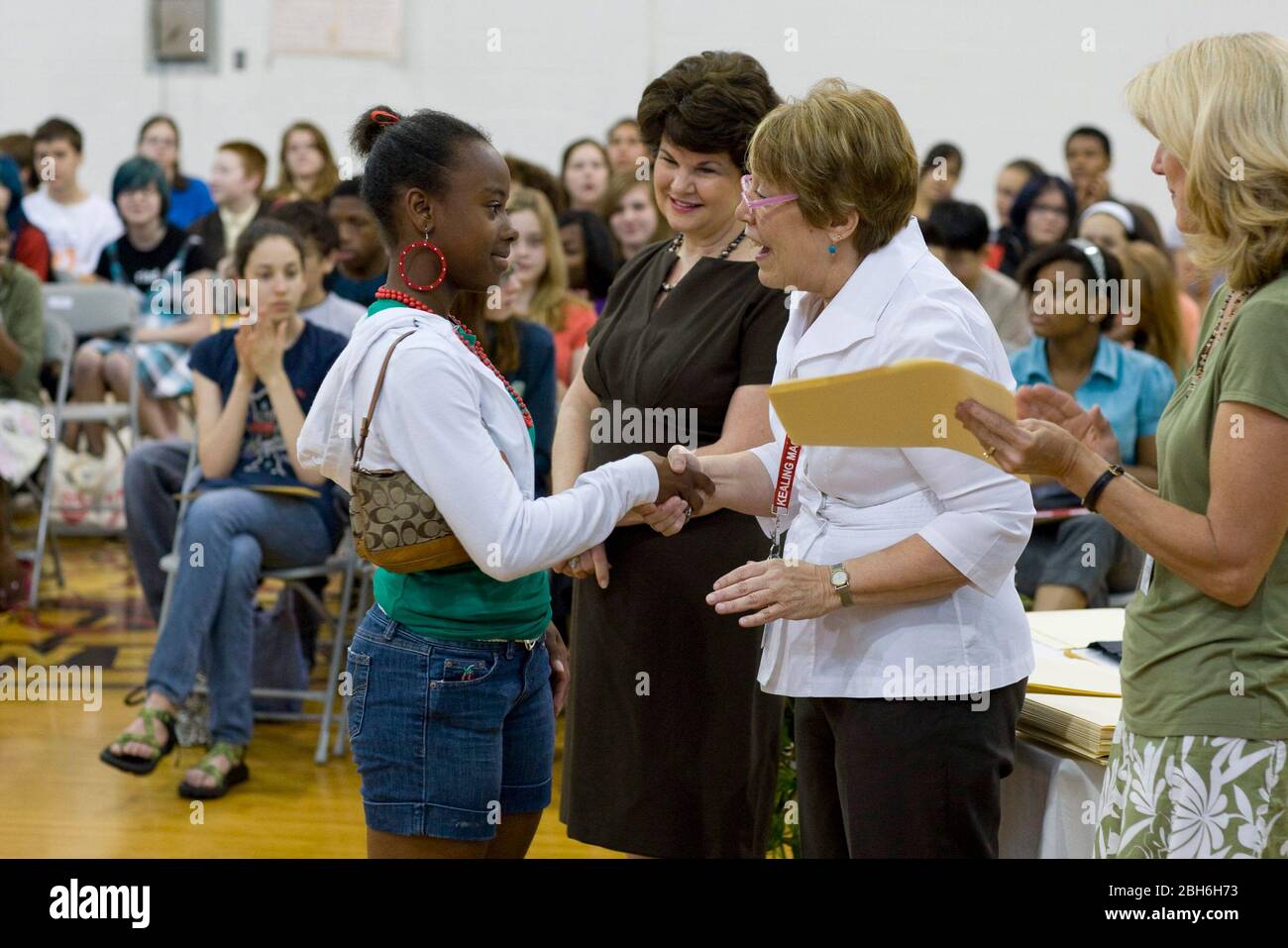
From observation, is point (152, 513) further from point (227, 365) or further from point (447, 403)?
point (447, 403)

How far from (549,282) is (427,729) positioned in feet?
10.6

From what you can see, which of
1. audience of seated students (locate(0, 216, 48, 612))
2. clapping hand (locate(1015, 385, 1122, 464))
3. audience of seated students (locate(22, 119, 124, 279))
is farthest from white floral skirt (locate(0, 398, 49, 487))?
clapping hand (locate(1015, 385, 1122, 464))

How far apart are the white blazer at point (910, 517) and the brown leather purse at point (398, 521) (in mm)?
472

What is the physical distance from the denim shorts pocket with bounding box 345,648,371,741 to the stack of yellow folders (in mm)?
978

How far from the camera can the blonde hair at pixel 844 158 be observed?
71.6 inches

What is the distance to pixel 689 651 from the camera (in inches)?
95.0

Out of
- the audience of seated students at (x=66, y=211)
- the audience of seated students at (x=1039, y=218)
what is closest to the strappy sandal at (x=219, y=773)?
the audience of seated students at (x=1039, y=218)

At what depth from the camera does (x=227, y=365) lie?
4.24 metres

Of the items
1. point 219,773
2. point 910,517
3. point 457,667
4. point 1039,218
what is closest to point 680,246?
point 910,517

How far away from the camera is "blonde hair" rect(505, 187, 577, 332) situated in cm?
485

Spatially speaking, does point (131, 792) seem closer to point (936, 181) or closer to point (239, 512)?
point (239, 512)

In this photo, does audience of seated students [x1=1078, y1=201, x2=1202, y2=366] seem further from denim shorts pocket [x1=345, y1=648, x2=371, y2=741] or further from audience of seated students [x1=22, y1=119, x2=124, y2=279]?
audience of seated students [x1=22, y1=119, x2=124, y2=279]

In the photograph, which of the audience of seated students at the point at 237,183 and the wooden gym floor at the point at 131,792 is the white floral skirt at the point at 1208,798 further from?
the audience of seated students at the point at 237,183
